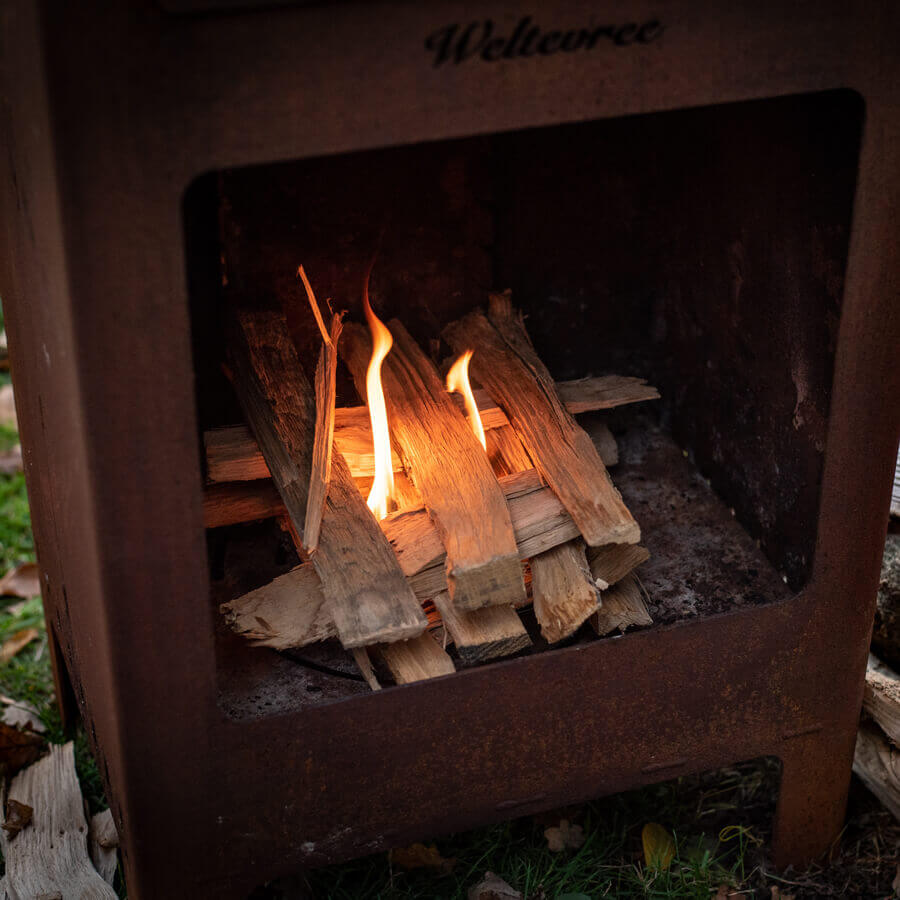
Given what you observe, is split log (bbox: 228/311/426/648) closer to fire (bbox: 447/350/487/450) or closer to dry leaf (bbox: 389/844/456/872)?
fire (bbox: 447/350/487/450)

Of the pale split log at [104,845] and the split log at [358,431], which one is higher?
the split log at [358,431]

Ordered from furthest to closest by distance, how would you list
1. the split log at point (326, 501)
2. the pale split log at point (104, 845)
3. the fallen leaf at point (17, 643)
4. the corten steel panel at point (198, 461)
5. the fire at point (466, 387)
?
the fallen leaf at point (17, 643), the pale split log at point (104, 845), the fire at point (466, 387), the split log at point (326, 501), the corten steel panel at point (198, 461)

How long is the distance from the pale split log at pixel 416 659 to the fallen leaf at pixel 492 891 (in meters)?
0.42

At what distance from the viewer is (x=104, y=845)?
1.95 m

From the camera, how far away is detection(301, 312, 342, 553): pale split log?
1607 millimetres

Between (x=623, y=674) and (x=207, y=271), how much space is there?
934 mm

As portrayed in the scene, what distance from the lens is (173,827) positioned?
1.53m

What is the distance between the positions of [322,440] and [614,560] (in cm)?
47

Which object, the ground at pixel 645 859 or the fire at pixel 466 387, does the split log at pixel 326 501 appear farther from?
the ground at pixel 645 859

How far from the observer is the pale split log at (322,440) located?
1607 millimetres

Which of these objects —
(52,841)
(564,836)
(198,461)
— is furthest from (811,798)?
(52,841)

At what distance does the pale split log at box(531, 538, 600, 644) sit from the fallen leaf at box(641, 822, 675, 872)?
1.60 ft

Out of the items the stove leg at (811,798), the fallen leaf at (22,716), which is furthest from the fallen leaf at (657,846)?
the fallen leaf at (22,716)

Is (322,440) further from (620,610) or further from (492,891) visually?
(492,891)
